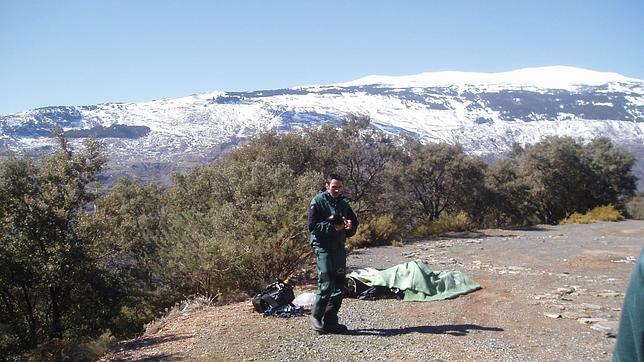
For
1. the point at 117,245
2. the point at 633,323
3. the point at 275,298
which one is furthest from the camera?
the point at 117,245

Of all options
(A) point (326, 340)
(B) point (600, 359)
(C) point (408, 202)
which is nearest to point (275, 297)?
(A) point (326, 340)

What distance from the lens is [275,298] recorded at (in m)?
7.64

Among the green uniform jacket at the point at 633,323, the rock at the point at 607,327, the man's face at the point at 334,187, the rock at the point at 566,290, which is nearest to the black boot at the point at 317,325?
the man's face at the point at 334,187

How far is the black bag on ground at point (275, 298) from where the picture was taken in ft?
25.0

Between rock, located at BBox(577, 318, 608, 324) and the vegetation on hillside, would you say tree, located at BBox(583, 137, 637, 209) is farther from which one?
rock, located at BBox(577, 318, 608, 324)

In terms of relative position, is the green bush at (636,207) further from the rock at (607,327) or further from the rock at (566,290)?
the rock at (607,327)

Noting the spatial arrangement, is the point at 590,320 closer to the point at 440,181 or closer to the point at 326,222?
the point at 326,222

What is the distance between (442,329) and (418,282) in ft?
7.12

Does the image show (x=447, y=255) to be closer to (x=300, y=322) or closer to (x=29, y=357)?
(x=300, y=322)

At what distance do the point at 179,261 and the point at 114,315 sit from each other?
2702mm

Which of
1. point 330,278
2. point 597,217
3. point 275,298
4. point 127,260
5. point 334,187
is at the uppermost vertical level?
point 334,187

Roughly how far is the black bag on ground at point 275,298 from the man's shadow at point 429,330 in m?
1.46

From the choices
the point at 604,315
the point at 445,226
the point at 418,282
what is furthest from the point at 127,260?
the point at 445,226

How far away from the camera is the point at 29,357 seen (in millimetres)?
8117
